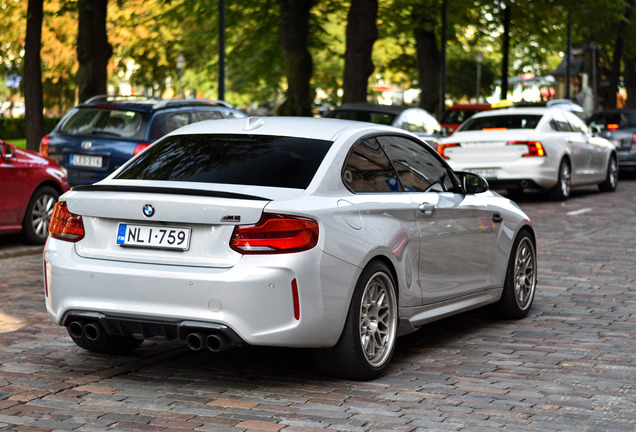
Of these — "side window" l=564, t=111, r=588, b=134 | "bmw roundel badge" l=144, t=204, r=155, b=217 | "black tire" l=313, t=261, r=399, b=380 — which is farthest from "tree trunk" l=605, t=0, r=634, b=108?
"bmw roundel badge" l=144, t=204, r=155, b=217

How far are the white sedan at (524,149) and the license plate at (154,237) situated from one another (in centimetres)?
1309

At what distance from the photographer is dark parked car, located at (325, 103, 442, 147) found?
820 inches

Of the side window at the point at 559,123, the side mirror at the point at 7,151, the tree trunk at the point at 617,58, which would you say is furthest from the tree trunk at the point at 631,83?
the side mirror at the point at 7,151

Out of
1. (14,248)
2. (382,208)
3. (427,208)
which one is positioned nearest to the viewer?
(382,208)

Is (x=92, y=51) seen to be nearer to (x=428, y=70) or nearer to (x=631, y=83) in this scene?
(x=428, y=70)

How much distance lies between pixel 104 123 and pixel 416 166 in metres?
8.82

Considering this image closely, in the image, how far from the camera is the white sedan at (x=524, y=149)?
63.0ft

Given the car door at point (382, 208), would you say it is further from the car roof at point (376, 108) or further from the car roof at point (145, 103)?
the car roof at point (376, 108)

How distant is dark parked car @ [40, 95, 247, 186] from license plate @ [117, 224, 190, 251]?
8820mm

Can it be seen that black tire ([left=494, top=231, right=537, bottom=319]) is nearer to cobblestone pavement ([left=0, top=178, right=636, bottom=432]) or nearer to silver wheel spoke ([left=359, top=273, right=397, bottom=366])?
cobblestone pavement ([left=0, top=178, right=636, bottom=432])

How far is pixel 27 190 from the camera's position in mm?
13188

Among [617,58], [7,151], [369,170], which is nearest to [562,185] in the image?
[7,151]

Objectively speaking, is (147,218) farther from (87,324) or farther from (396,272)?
(396,272)

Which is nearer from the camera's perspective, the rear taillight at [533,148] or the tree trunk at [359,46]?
the rear taillight at [533,148]
